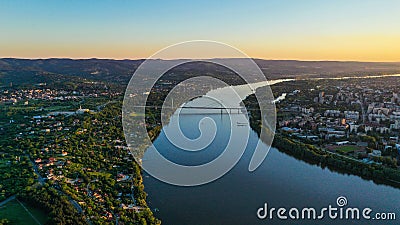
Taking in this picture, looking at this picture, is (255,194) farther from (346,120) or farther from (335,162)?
(346,120)

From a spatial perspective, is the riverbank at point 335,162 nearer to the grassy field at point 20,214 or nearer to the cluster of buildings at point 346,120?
the cluster of buildings at point 346,120

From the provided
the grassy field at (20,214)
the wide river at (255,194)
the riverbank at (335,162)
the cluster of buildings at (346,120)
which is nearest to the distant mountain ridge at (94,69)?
the cluster of buildings at (346,120)

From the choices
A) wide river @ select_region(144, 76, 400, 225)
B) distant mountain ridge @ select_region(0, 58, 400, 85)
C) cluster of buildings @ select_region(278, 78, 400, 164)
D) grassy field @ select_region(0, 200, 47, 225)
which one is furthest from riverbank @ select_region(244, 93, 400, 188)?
distant mountain ridge @ select_region(0, 58, 400, 85)

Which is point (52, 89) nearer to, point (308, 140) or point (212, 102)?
point (212, 102)

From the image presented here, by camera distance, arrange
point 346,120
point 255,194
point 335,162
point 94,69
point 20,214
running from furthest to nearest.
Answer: point 94,69 → point 346,120 → point 335,162 → point 255,194 → point 20,214

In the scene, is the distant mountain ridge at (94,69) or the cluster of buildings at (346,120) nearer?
the cluster of buildings at (346,120)

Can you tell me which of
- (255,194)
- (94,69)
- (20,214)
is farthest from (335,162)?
(94,69)
